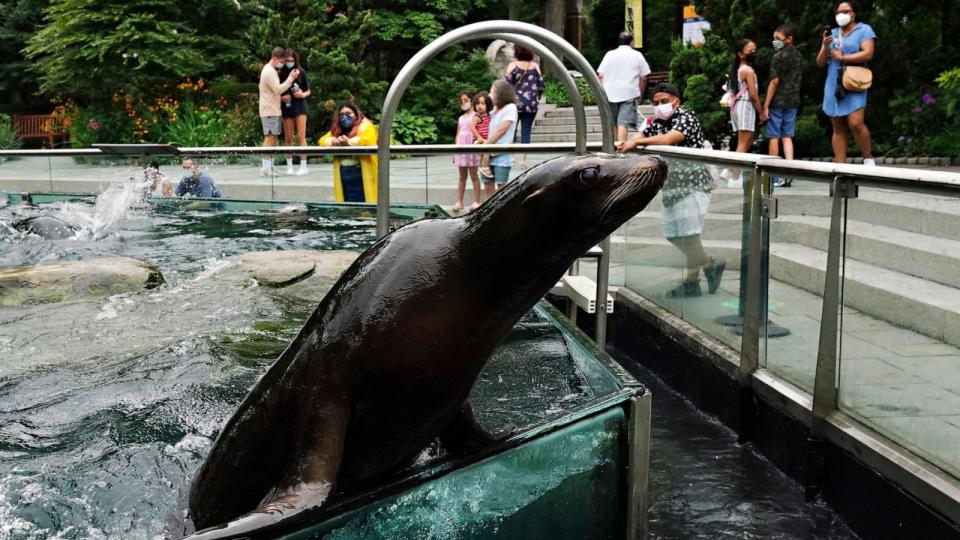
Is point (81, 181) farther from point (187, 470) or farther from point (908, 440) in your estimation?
point (908, 440)

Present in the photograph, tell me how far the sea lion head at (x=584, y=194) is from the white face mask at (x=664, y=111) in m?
6.19

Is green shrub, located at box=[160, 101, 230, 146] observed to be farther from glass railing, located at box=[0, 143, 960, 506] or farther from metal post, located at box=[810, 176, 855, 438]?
metal post, located at box=[810, 176, 855, 438]

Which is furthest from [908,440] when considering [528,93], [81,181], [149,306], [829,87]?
[528,93]

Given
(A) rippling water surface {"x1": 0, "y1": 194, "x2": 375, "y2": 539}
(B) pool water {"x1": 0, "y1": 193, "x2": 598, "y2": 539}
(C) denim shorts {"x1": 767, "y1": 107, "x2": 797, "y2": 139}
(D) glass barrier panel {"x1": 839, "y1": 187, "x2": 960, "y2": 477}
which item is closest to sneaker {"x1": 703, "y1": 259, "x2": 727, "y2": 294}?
(D) glass barrier panel {"x1": 839, "y1": 187, "x2": 960, "y2": 477}

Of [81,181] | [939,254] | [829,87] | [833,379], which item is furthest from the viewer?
[829,87]

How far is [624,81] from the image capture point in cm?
1258

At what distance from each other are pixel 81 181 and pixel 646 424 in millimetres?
7703

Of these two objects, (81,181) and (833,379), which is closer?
(833,379)

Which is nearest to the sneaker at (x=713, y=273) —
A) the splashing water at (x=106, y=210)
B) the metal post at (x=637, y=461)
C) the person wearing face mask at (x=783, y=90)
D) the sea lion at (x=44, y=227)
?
the metal post at (x=637, y=461)

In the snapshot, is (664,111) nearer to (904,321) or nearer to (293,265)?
(293,265)

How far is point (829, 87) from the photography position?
33.3ft

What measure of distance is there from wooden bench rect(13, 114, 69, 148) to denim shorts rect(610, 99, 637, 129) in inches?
794

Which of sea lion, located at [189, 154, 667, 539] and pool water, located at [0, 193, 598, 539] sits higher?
sea lion, located at [189, 154, 667, 539]

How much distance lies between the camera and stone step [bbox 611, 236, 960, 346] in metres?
3.84
